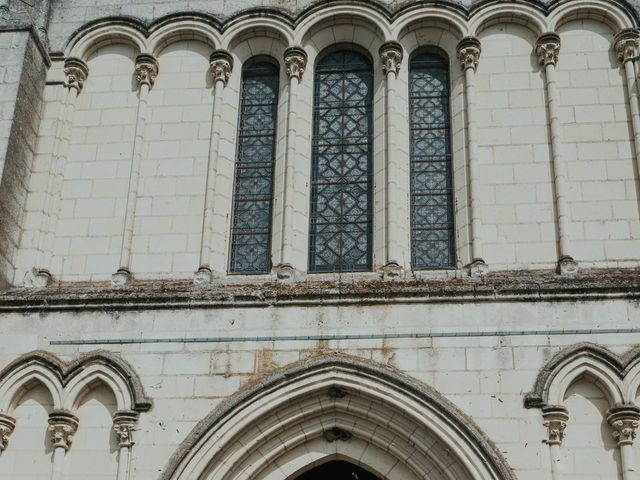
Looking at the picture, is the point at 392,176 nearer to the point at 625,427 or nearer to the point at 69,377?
the point at 625,427

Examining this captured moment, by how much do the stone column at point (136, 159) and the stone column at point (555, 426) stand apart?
4.60 m

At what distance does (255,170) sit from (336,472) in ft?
11.8

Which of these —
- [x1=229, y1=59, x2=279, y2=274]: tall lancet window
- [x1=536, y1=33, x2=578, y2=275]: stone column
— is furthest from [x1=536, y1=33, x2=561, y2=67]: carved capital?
[x1=229, y1=59, x2=279, y2=274]: tall lancet window

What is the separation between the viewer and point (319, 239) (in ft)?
41.0

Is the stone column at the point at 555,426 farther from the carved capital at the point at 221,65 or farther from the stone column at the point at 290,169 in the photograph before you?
the carved capital at the point at 221,65

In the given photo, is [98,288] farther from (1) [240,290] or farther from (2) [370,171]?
(2) [370,171]

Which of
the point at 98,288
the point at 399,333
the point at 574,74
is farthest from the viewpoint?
the point at 574,74

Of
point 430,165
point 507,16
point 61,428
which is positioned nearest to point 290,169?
point 430,165

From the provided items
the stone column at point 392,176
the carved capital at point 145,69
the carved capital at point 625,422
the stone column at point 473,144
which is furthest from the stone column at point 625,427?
the carved capital at point 145,69

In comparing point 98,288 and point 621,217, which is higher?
point 621,217

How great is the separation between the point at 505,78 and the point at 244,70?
3096 millimetres

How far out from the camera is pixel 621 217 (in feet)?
39.4

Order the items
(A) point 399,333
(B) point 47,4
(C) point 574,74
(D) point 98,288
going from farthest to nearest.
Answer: (B) point 47,4
(C) point 574,74
(D) point 98,288
(A) point 399,333

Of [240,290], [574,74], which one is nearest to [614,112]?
[574,74]
